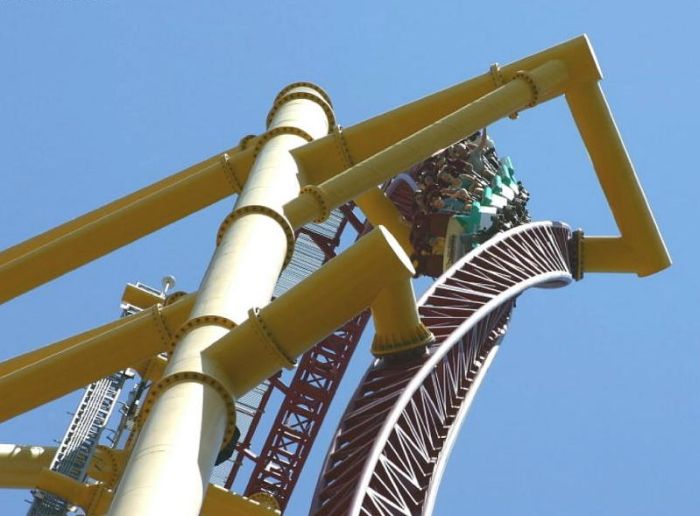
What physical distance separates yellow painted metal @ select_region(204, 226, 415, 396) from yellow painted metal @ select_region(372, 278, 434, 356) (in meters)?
0.85

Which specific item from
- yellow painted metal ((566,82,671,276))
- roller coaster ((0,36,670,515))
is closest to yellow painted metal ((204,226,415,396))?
roller coaster ((0,36,670,515))

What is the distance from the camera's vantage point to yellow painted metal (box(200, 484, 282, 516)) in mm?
13281

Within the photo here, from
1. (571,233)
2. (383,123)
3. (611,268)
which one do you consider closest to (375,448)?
(383,123)

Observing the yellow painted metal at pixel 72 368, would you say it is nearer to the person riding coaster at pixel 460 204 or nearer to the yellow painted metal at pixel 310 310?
the yellow painted metal at pixel 310 310

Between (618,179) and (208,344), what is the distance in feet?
29.5

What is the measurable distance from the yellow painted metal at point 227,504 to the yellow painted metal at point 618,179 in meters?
7.13

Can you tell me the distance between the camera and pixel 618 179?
703 inches

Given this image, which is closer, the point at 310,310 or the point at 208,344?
the point at 310,310

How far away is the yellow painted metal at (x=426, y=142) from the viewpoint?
12719mm

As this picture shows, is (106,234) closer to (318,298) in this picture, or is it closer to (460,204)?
(318,298)

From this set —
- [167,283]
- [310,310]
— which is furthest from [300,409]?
[310,310]

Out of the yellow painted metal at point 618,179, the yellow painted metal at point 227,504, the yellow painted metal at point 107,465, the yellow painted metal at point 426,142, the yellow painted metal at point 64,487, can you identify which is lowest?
the yellow painted metal at point 227,504

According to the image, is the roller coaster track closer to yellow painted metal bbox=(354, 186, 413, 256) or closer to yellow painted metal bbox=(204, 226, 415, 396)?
yellow painted metal bbox=(354, 186, 413, 256)

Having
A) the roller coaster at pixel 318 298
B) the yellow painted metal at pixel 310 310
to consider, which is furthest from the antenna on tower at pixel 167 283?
the yellow painted metal at pixel 310 310
